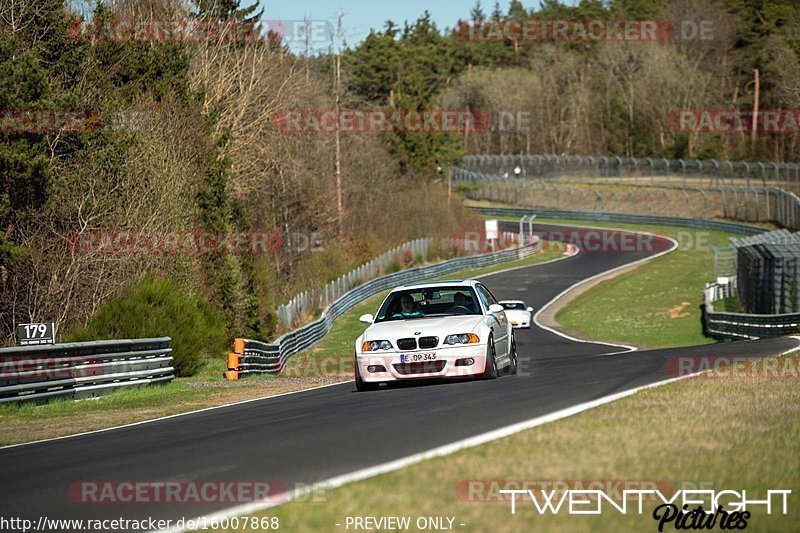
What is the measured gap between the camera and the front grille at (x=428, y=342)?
607 inches

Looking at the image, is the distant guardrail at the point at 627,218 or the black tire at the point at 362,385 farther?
the distant guardrail at the point at 627,218

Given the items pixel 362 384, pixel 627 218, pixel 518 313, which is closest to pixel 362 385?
pixel 362 384

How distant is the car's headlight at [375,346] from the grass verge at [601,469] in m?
5.56

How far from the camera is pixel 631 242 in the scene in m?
→ 78.2

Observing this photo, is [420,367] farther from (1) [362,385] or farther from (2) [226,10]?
(2) [226,10]

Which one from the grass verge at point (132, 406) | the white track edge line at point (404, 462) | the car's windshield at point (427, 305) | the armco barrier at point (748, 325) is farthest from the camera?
the armco barrier at point (748, 325)

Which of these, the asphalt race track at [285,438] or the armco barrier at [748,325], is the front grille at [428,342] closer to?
the asphalt race track at [285,438]

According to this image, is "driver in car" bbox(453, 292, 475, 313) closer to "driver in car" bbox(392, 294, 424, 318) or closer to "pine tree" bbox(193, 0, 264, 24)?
"driver in car" bbox(392, 294, 424, 318)

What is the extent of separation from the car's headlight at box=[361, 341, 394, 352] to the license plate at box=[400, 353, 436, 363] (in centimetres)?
25

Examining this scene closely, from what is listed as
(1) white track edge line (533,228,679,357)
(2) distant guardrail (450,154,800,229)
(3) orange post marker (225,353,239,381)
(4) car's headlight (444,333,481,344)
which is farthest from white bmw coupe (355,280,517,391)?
(2) distant guardrail (450,154,800,229)

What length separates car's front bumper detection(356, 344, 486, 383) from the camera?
15336 mm

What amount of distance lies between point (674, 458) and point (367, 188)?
7698 cm

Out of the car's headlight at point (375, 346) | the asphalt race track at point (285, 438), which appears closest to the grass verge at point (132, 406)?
the asphalt race track at point (285, 438)

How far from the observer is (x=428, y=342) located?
15.4 m
